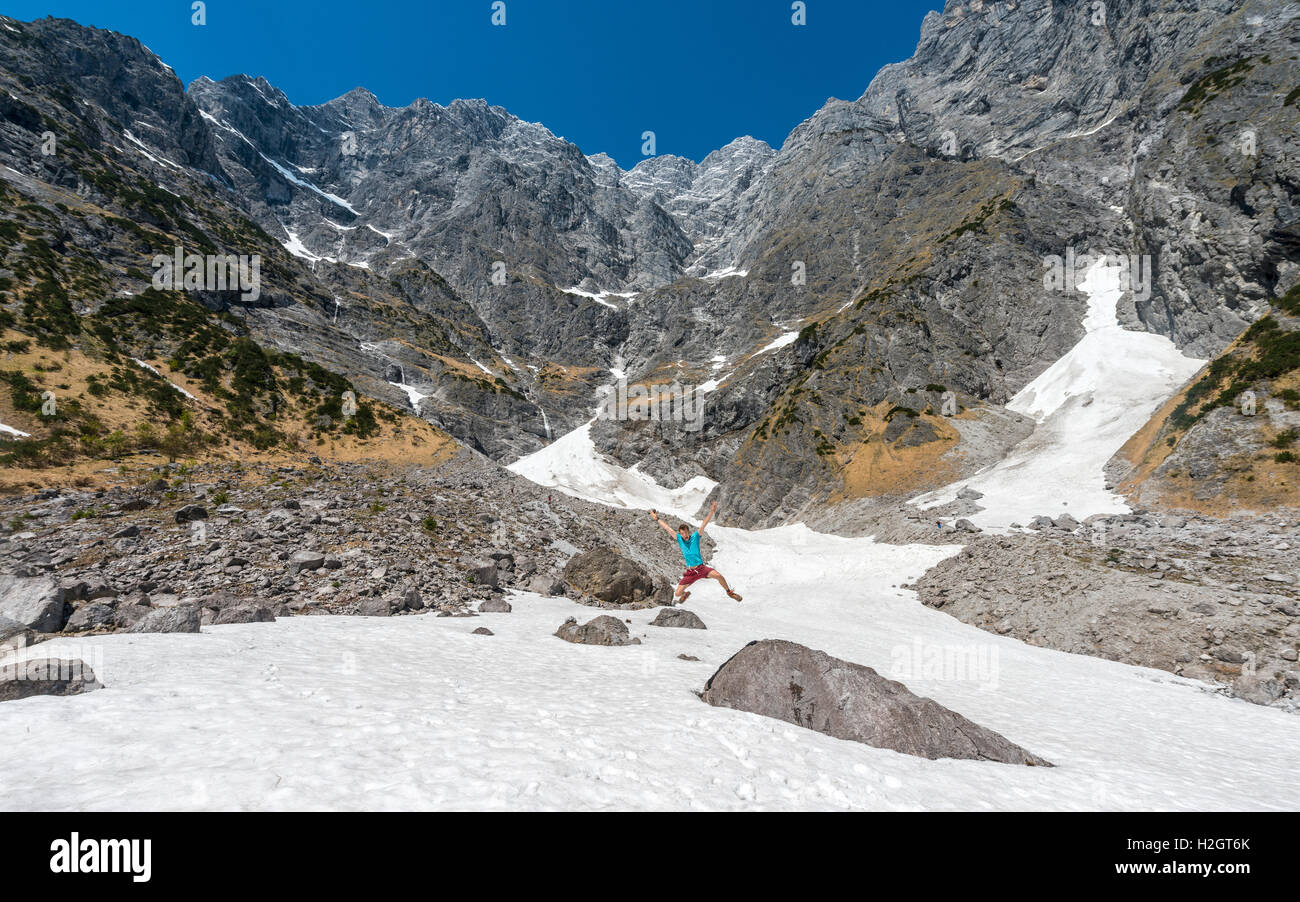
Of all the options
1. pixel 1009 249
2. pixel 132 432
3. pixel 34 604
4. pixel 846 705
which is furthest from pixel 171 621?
pixel 1009 249

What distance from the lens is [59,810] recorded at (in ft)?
10.5

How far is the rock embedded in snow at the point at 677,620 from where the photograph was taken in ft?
54.5

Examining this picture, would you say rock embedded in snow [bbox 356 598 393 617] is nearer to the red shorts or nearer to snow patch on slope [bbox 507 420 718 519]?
the red shorts

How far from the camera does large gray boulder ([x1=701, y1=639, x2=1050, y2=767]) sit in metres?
6.80

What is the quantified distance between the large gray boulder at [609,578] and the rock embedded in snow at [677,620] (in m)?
3.60

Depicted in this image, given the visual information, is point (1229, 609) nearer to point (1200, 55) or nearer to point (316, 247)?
point (1200, 55)

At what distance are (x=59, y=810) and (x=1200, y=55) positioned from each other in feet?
504

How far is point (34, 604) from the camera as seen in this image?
9.11m

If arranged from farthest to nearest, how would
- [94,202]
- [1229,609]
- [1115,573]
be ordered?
[94,202] → [1115,573] → [1229,609]

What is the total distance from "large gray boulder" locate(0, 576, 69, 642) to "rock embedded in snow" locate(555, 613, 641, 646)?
9725mm

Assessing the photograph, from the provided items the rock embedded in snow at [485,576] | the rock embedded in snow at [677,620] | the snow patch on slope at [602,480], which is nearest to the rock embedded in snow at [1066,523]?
the rock embedded in snow at [677,620]

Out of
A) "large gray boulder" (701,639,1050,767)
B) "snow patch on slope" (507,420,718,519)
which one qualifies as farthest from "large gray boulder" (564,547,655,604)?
"snow patch on slope" (507,420,718,519)

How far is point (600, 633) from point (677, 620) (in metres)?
4.48
